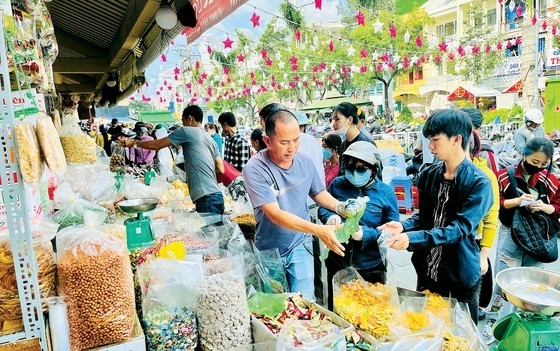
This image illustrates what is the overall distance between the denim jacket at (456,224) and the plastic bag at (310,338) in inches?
32.4

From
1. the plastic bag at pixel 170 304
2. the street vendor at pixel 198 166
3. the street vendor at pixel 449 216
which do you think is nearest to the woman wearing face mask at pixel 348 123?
the street vendor at pixel 198 166

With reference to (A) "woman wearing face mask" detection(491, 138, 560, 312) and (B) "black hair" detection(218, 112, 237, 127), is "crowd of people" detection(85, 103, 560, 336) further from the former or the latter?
(B) "black hair" detection(218, 112, 237, 127)

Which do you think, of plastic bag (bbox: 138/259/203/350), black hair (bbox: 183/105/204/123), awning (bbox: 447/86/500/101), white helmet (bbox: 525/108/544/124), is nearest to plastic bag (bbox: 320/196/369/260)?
plastic bag (bbox: 138/259/203/350)

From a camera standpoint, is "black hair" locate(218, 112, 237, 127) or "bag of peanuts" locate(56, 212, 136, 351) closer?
"bag of peanuts" locate(56, 212, 136, 351)

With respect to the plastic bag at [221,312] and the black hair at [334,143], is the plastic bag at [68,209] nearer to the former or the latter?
the plastic bag at [221,312]

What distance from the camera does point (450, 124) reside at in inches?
81.8

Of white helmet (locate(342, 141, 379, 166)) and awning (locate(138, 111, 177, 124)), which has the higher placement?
awning (locate(138, 111, 177, 124))

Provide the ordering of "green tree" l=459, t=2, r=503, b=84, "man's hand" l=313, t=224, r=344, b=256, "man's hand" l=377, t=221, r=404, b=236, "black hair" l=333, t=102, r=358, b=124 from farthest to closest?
"green tree" l=459, t=2, r=503, b=84, "black hair" l=333, t=102, r=358, b=124, "man's hand" l=377, t=221, r=404, b=236, "man's hand" l=313, t=224, r=344, b=256

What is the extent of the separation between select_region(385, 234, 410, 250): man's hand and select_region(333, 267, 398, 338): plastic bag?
8.4 inches

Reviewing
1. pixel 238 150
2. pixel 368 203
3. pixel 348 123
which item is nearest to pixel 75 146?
pixel 368 203

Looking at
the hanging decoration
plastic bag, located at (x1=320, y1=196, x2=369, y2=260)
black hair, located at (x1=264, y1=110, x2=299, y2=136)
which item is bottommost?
plastic bag, located at (x1=320, y1=196, x2=369, y2=260)

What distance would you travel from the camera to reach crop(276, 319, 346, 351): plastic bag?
1.39 meters

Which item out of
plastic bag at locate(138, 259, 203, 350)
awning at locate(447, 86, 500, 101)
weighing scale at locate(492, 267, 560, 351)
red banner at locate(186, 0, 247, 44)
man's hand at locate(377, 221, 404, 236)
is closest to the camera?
plastic bag at locate(138, 259, 203, 350)

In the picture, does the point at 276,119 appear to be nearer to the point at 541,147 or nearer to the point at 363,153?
the point at 363,153
